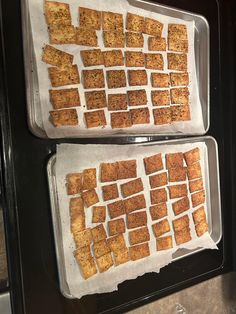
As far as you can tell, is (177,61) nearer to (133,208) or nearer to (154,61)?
(154,61)

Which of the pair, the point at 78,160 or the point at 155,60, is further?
the point at 155,60

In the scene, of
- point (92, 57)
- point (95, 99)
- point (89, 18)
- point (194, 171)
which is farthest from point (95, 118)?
point (194, 171)

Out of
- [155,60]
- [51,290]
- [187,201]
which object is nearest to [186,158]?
[187,201]

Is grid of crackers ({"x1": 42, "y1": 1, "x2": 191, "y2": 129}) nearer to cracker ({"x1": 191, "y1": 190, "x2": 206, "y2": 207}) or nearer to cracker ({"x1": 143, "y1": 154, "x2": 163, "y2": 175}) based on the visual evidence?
Result: cracker ({"x1": 143, "y1": 154, "x2": 163, "y2": 175})

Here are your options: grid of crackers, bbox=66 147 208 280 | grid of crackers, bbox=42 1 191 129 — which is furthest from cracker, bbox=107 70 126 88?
grid of crackers, bbox=66 147 208 280

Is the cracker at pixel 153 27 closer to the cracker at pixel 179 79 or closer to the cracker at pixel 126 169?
the cracker at pixel 179 79

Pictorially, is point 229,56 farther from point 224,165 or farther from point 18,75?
point 18,75
